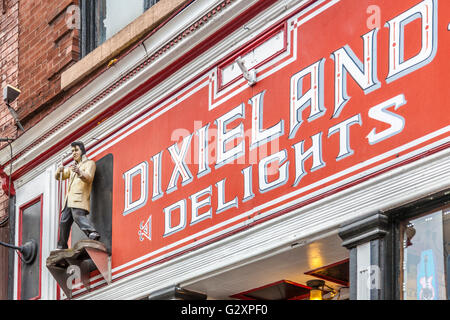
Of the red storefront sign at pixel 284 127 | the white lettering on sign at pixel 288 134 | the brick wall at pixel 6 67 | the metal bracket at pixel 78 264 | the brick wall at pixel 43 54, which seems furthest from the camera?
the brick wall at pixel 6 67

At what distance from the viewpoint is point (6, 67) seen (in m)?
14.7

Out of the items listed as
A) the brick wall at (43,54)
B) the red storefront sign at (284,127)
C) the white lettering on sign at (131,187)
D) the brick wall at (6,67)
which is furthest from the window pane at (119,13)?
the white lettering on sign at (131,187)

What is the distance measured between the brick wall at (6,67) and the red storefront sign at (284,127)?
2.57 metres

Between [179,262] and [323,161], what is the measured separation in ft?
7.04

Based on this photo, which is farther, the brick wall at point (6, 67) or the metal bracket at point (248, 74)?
the brick wall at point (6, 67)

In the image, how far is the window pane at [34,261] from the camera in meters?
12.7

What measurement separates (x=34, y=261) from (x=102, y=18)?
10.2 feet

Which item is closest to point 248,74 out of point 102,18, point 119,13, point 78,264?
point 78,264

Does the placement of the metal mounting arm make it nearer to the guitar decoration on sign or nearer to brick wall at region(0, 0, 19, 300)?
brick wall at region(0, 0, 19, 300)

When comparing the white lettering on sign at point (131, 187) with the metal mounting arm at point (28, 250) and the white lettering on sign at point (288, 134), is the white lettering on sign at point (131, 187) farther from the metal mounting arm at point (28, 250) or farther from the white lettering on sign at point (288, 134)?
the metal mounting arm at point (28, 250)

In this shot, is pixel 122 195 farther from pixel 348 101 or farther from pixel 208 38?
pixel 348 101

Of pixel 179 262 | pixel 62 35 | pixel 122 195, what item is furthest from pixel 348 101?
pixel 62 35

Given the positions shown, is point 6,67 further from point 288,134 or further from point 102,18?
point 288,134

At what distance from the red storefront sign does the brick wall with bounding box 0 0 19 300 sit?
8.42ft
